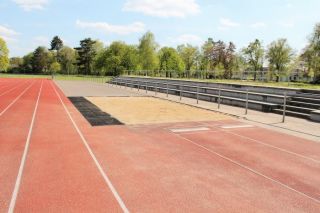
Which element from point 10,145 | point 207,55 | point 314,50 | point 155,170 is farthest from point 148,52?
point 155,170

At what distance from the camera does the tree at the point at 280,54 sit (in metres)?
65.8

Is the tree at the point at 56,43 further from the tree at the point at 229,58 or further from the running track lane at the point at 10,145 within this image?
the running track lane at the point at 10,145

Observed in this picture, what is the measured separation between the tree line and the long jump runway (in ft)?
120

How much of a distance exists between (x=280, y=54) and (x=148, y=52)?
33.4 meters

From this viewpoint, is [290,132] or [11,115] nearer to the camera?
[290,132]

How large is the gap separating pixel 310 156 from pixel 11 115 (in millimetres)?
13853

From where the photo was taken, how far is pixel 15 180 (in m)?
6.66

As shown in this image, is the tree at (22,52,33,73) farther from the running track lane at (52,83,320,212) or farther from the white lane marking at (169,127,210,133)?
the running track lane at (52,83,320,212)

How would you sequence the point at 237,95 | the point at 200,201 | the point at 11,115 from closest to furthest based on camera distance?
the point at 200,201 → the point at 11,115 → the point at 237,95

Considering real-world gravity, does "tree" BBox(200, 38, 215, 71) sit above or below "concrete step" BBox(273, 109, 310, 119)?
above

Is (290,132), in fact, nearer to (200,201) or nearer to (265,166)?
(265,166)

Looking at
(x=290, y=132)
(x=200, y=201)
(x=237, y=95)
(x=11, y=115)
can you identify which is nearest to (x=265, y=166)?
(x=200, y=201)

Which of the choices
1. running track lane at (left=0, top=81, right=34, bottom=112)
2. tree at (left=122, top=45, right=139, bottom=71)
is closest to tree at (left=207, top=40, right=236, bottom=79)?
tree at (left=122, top=45, right=139, bottom=71)

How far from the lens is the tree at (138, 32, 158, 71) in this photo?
81188mm
